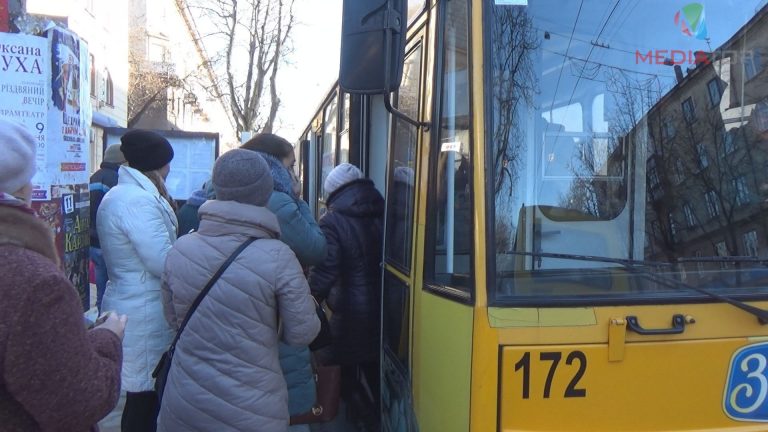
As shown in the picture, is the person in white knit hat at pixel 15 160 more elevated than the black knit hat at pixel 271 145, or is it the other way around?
the black knit hat at pixel 271 145

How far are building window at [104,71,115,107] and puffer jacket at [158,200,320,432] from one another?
66.2 feet

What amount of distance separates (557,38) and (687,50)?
18.6 inches

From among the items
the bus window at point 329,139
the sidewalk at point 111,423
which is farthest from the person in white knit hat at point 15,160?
the bus window at point 329,139

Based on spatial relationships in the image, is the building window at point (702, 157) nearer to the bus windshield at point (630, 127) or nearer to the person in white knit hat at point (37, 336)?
the bus windshield at point (630, 127)

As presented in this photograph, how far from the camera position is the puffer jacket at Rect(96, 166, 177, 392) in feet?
10.0

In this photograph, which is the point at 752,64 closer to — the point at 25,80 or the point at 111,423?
the point at 25,80

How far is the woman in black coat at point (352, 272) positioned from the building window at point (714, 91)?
195 cm

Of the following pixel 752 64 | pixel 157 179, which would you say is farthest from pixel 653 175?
pixel 157 179

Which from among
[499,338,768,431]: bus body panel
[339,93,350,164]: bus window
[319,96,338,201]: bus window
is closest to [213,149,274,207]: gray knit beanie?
[499,338,768,431]: bus body panel

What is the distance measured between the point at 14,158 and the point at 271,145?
195 cm

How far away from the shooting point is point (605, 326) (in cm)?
203

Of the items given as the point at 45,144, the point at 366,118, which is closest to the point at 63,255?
A: the point at 45,144

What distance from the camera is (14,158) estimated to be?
60.6 inches

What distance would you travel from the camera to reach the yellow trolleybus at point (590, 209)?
2035 mm
